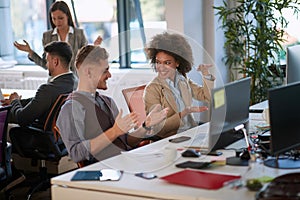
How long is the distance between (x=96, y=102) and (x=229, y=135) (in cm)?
78

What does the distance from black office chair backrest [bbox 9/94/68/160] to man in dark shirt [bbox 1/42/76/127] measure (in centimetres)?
9

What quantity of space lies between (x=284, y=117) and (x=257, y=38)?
289cm

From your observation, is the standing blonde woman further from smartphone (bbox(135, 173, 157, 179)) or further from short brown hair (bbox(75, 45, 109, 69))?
smartphone (bbox(135, 173, 157, 179))

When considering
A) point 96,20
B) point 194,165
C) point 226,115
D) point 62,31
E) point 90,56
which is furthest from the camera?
point 96,20

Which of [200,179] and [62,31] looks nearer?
[200,179]

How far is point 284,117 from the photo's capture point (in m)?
2.58

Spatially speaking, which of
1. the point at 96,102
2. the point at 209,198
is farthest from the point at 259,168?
the point at 96,102

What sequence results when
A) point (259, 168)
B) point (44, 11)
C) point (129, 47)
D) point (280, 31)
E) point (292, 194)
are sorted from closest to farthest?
point (292, 194) → point (259, 168) → point (280, 31) → point (129, 47) → point (44, 11)

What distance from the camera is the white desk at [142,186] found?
7.43 feet

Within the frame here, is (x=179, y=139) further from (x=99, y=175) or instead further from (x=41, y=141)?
(x=41, y=141)

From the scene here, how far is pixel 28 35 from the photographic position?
24.0ft

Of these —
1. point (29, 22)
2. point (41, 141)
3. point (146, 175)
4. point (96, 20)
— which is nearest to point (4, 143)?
point (41, 141)

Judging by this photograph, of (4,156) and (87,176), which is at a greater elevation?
(87,176)

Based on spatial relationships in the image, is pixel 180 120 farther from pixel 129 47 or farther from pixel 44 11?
pixel 44 11
